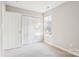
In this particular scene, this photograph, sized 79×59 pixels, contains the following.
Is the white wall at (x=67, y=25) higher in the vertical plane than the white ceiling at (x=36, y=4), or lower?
lower

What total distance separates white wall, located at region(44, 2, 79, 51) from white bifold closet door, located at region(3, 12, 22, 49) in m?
2.00

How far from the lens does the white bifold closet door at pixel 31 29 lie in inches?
199

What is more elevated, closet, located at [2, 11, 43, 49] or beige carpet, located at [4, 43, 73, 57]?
closet, located at [2, 11, 43, 49]

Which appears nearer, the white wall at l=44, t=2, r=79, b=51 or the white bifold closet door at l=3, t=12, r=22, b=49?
the white wall at l=44, t=2, r=79, b=51

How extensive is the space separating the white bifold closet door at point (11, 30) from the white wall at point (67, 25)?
6.55 ft

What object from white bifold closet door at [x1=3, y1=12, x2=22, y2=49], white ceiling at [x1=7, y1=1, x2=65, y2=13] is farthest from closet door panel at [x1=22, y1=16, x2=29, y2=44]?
white ceiling at [x1=7, y1=1, x2=65, y2=13]

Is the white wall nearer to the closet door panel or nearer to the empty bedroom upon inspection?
the empty bedroom

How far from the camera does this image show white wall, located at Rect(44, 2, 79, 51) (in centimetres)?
340

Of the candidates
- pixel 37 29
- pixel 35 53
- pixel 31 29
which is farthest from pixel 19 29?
pixel 35 53

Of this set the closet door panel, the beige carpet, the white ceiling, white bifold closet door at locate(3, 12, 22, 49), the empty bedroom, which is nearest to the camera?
the beige carpet

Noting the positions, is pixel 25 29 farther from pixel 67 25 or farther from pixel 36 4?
pixel 67 25

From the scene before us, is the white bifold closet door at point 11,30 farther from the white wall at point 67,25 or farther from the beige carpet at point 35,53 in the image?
the white wall at point 67,25

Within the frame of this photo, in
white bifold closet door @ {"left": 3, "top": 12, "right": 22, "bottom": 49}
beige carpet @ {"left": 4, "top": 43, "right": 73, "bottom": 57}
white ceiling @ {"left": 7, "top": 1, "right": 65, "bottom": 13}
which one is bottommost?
beige carpet @ {"left": 4, "top": 43, "right": 73, "bottom": 57}

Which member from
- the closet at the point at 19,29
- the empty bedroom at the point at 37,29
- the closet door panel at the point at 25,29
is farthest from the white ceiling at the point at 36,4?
the closet door panel at the point at 25,29
